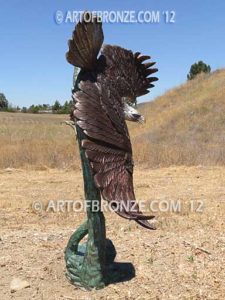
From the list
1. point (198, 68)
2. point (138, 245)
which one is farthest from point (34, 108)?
point (138, 245)

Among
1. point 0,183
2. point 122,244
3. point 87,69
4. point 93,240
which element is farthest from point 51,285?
point 0,183

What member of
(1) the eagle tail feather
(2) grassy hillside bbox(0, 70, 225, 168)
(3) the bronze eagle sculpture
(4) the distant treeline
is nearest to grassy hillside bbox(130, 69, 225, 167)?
(2) grassy hillside bbox(0, 70, 225, 168)

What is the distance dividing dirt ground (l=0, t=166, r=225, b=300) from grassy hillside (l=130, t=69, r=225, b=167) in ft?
9.13

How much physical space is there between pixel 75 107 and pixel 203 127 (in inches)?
588

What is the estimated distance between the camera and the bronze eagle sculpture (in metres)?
2.93

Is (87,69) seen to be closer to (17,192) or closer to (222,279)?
(222,279)

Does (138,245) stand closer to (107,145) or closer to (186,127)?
(107,145)

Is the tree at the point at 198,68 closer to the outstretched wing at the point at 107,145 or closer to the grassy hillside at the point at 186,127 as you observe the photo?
the grassy hillside at the point at 186,127

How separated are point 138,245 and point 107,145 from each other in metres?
1.74

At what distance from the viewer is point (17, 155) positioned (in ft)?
35.5

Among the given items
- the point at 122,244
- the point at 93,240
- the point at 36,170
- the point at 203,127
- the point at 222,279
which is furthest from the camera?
the point at 203,127

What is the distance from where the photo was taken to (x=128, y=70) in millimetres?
3393

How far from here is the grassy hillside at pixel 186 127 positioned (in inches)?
434

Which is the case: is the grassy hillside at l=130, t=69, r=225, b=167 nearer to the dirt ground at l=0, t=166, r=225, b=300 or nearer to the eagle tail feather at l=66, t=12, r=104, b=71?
the dirt ground at l=0, t=166, r=225, b=300
